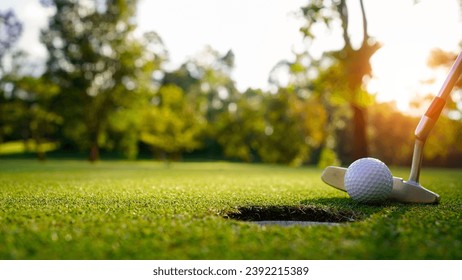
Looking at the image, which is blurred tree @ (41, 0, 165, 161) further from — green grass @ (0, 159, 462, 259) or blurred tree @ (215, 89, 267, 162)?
green grass @ (0, 159, 462, 259)

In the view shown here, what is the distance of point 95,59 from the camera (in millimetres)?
32250

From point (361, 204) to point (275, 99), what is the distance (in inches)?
1493

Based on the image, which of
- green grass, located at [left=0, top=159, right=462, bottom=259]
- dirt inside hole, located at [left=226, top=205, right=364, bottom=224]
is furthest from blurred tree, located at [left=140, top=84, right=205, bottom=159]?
dirt inside hole, located at [left=226, top=205, right=364, bottom=224]

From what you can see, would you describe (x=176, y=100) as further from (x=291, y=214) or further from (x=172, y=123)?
(x=291, y=214)

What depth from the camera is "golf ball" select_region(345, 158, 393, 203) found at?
5.92 m

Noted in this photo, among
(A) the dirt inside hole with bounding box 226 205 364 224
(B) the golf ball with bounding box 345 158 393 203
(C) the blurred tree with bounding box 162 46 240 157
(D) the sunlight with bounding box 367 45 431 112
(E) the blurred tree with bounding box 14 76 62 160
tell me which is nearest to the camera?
(A) the dirt inside hole with bounding box 226 205 364 224

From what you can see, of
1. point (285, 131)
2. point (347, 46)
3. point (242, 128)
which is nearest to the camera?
point (347, 46)

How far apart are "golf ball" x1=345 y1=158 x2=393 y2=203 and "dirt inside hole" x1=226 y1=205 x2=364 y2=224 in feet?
2.41

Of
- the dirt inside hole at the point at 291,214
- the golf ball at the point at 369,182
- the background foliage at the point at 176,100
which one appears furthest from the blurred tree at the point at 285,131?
the dirt inside hole at the point at 291,214

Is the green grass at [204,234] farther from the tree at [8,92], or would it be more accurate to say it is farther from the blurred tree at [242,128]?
the blurred tree at [242,128]

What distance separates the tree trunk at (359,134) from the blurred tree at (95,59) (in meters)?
18.0

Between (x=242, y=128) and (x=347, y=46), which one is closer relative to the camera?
(x=347, y=46)

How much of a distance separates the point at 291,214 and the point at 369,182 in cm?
129

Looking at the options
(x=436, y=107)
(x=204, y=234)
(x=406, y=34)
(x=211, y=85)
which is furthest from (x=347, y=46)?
(x=211, y=85)
